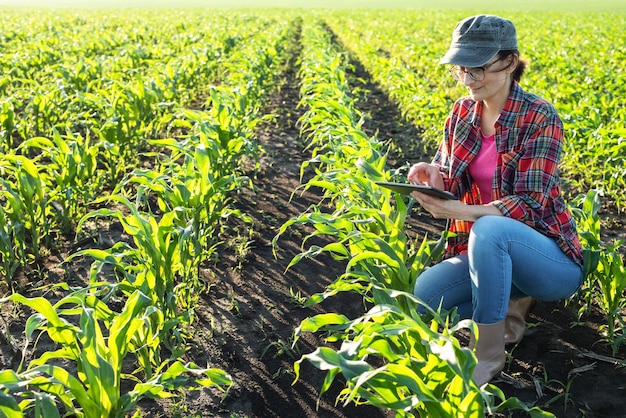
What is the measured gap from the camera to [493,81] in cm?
271

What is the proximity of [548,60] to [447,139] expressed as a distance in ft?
27.6

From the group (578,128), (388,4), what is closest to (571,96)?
(578,128)

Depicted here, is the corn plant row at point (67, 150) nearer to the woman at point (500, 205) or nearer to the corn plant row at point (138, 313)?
the corn plant row at point (138, 313)

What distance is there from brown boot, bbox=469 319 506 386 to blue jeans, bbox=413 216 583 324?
0.04 metres

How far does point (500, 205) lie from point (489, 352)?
0.57 m

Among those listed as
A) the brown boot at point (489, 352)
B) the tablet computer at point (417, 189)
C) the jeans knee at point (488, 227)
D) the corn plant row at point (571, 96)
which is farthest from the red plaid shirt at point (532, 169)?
the corn plant row at point (571, 96)

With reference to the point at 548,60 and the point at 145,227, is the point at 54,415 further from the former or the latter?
the point at 548,60

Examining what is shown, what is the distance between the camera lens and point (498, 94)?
2785 mm

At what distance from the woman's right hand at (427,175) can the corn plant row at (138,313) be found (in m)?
1.00

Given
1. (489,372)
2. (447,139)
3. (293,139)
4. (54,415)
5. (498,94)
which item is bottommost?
(293,139)

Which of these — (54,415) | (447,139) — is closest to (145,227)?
(54,415)

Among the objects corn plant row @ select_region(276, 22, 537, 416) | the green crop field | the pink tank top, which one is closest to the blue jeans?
corn plant row @ select_region(276, 22, 537, 416)

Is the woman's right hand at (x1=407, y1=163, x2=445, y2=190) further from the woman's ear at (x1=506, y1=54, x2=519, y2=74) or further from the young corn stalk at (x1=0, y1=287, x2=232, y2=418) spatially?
the young corn stalk at (x1=0, y1=287, x2=232, y2=418)

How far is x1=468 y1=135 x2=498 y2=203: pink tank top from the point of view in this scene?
290 centimetres
